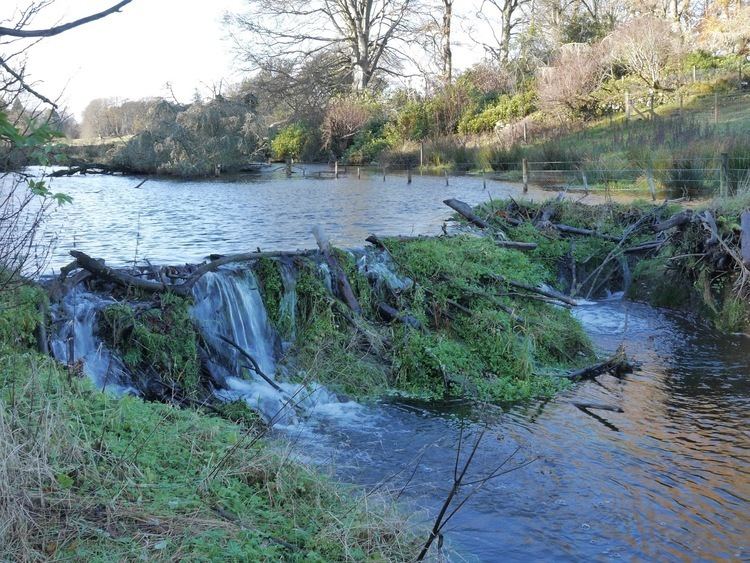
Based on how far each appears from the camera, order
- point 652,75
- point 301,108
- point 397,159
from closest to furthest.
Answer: point 652,75 → point 397,159 → point 301,108

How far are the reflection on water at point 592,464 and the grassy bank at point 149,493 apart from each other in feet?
3.12

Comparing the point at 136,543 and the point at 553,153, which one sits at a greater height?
the point at 553,153

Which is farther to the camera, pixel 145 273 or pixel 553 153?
pixel 553 153

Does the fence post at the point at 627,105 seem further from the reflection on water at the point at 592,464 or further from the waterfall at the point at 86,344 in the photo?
the waterfall at the point at 86,344

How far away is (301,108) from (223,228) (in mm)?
33646

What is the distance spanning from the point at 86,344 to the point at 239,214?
1373cm

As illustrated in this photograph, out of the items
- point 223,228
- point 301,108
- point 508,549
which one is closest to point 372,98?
point 301,108

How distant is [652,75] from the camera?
37438 mm

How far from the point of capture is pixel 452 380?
8391 mm

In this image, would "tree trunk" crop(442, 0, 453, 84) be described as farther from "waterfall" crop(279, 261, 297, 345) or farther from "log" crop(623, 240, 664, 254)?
"waterfall" crop(279, 261, 297, 345)

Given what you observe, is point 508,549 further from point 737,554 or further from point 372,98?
point 372,98

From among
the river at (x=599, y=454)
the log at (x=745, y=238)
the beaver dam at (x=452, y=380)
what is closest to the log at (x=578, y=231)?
the beaver dam at (x=452, y=380)

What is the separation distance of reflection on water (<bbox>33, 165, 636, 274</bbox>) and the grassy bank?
7.63m

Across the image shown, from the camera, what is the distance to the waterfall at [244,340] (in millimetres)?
7859
